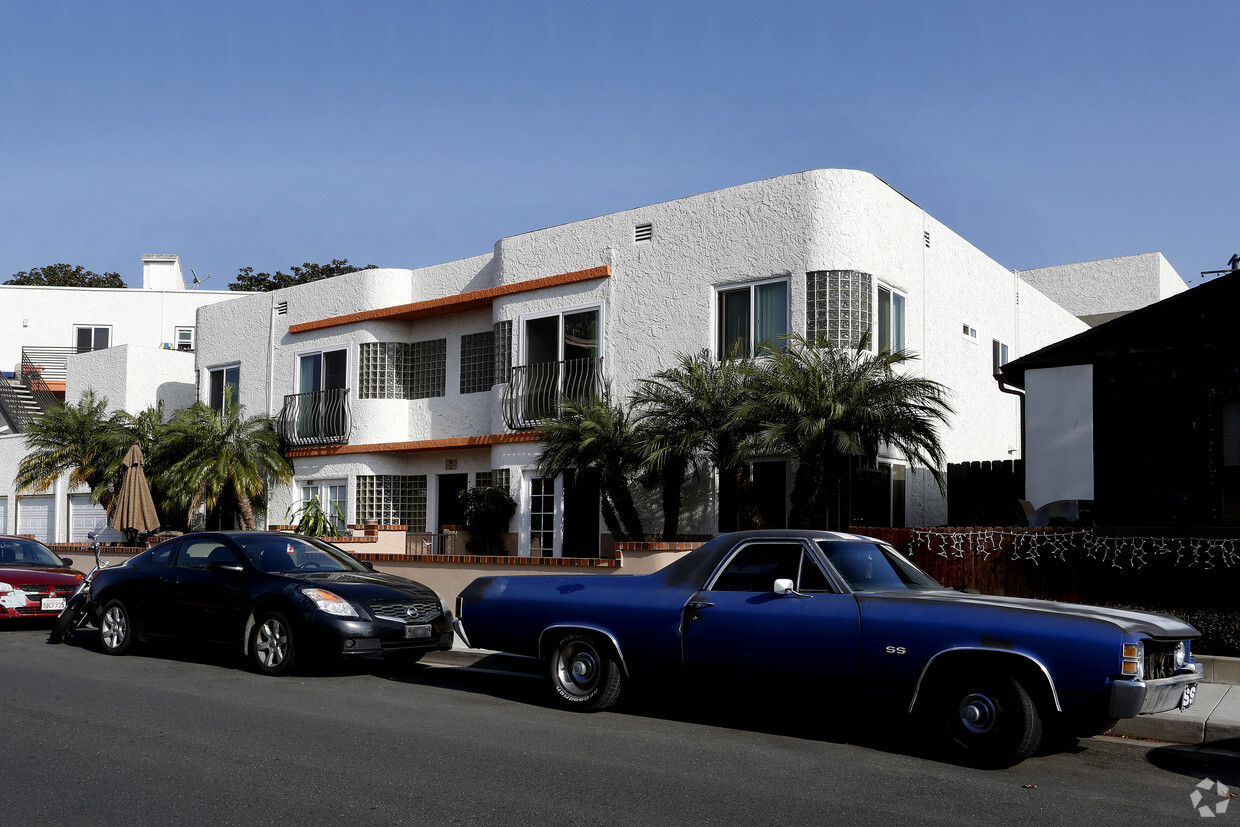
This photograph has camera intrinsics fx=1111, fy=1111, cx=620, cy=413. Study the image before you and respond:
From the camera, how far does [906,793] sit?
6.27 meters

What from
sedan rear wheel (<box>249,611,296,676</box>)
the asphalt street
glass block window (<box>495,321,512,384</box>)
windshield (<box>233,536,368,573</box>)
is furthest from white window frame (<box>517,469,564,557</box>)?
the asphalt street

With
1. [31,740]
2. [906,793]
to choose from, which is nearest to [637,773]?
[906,793]

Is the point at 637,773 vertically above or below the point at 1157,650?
below

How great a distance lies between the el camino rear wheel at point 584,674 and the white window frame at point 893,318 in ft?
28.8

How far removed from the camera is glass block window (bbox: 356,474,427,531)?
71.7 feet

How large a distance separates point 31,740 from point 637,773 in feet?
13.7

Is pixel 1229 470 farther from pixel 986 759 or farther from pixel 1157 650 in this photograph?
pixel 986 759

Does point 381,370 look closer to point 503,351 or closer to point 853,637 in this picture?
point 503,351

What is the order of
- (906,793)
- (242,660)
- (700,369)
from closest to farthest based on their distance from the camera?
(906,793)
(242,660)
(700,369)

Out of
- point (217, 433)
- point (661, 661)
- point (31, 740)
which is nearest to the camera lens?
point (31, 740)

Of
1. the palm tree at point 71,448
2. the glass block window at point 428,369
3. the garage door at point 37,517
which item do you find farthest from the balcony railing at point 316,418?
the garage door at point 37,517

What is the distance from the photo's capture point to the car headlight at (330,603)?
10531 millimetres

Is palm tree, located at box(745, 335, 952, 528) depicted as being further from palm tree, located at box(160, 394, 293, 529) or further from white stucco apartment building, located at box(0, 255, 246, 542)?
white stucco apartment building, located at box(0, 255, 246, 542)

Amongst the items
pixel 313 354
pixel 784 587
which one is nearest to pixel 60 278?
pixel 313 354
